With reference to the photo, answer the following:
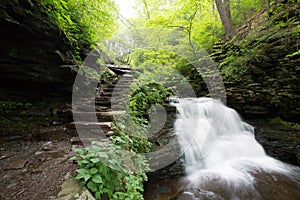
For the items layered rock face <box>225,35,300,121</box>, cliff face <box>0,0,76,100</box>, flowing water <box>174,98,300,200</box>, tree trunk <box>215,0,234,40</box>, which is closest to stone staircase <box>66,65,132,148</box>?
cliff face <box>0,0,76,100</box>

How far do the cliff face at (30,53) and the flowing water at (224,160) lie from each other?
13.5 feet

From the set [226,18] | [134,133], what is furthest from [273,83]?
[134,133]

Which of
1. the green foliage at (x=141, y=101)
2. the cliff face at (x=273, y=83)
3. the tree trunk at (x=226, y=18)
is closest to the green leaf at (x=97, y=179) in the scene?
the green foliage at (x=141, y=101)

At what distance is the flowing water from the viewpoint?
11.0 ft

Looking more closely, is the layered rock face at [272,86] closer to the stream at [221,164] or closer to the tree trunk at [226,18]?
the stream at [221,164]

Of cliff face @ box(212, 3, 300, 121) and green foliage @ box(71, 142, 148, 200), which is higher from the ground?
cliff face @ box(212, 3, 300, 121)

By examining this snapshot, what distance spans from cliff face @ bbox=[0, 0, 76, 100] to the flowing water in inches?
162

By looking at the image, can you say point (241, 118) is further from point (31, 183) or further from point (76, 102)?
point (31, 183)

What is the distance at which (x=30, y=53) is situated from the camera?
3.07m

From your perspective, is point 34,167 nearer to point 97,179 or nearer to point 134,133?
point 97,179

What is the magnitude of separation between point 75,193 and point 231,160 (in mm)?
4712

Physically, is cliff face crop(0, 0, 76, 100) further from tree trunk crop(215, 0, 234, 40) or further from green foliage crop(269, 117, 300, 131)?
tree trunk crop(215, 0, 234, 40)

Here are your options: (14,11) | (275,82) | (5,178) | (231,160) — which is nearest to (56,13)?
(14,11)

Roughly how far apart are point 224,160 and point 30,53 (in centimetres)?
600
